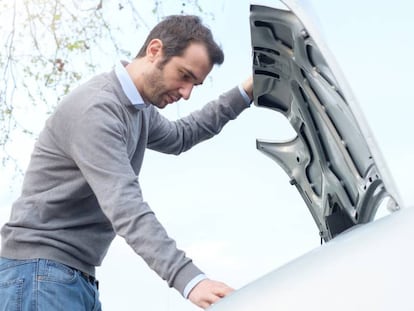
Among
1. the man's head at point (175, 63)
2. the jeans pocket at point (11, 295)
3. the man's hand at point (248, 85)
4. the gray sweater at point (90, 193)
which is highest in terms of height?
the man's head at point (175, 63)

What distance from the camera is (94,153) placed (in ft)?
6.31

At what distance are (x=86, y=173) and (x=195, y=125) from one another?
0.87 m

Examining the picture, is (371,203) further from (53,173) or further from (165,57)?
(53,173)

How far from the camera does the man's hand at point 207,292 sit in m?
1.65

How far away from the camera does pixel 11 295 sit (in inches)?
79.4

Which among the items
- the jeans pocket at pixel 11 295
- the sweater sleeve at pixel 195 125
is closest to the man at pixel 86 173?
the jeans pocket at pixel 11 295

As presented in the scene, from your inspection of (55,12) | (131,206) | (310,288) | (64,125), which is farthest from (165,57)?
(55,12)

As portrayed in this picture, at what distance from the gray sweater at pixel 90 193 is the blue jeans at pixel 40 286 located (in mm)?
30

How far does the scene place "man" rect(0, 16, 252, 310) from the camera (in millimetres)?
1935

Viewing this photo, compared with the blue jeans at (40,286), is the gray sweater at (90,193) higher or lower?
higher

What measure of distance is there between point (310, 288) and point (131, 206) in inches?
28.3

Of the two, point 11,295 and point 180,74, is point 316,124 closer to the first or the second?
point 180,74

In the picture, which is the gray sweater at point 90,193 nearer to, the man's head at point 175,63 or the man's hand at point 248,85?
the man's head at point 175,63

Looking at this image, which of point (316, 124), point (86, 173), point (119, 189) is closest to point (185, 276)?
point (119, 189)
